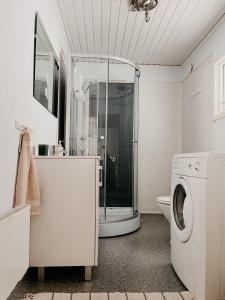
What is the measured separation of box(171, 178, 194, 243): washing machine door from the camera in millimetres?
1689

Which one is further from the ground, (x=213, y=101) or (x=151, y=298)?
(x=213, y=101)

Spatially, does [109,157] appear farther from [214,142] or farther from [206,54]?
[206,54]

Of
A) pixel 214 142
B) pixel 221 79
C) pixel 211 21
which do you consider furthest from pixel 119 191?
pixel 211 21

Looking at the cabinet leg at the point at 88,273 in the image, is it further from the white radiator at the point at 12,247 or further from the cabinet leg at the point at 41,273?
the white radiator at the point at 12,247

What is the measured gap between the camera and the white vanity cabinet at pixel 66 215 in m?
1.73

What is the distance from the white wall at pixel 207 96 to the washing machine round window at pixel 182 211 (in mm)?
1089

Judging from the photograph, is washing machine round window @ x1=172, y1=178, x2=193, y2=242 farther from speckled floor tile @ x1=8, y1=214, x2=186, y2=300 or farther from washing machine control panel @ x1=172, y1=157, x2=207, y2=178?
speckled floor tile @ x1=8, y1=214, x2=186, y2=300

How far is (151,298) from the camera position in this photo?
5.16 feet

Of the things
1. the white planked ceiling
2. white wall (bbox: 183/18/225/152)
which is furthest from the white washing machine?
the white planked ceiling

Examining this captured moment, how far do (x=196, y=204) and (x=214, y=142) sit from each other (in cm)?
163

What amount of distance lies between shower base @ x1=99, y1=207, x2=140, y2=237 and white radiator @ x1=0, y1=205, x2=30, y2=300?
162 cm

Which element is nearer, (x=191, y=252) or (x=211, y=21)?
(x=191, y=252)

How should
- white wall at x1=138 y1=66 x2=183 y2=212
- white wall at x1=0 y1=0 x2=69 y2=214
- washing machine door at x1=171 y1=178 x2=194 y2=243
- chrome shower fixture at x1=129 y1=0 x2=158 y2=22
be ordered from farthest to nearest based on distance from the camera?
white wall at x1=138 y1=66 x2=183 y2=212, chrome shower fixture at x1=129 y1=0 x2=158 y2=22, washing machine door at x1=171 y1=178 x2=194 y2=243, white wall at x1=0 y1=0 x2=69 y2=214

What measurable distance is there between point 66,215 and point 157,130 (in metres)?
2.69
